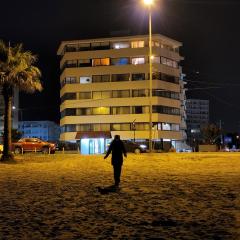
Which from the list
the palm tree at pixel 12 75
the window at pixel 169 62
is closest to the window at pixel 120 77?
the window at pixel 169 62

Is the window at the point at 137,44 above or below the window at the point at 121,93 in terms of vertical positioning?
above

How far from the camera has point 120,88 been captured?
101 meters

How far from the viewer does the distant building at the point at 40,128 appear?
185 metres

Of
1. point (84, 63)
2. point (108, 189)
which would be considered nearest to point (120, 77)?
point (84, 63)

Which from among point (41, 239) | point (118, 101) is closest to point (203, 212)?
point (41, 239)

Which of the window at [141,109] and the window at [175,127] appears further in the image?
the window at [175,127]

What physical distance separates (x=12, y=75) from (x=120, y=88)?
6645 cm

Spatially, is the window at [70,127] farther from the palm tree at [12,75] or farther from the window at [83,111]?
the palm tree at [12,75]

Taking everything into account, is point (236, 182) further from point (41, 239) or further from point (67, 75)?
point (67, 75)

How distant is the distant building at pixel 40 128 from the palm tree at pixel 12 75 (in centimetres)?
14858

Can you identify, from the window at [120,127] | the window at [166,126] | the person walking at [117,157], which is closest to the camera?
the person walking at [117,157]

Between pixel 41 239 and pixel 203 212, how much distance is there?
163 inches

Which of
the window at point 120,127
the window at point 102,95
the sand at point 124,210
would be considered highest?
the window at point 102,95

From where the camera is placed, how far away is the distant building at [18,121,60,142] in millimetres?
185375
